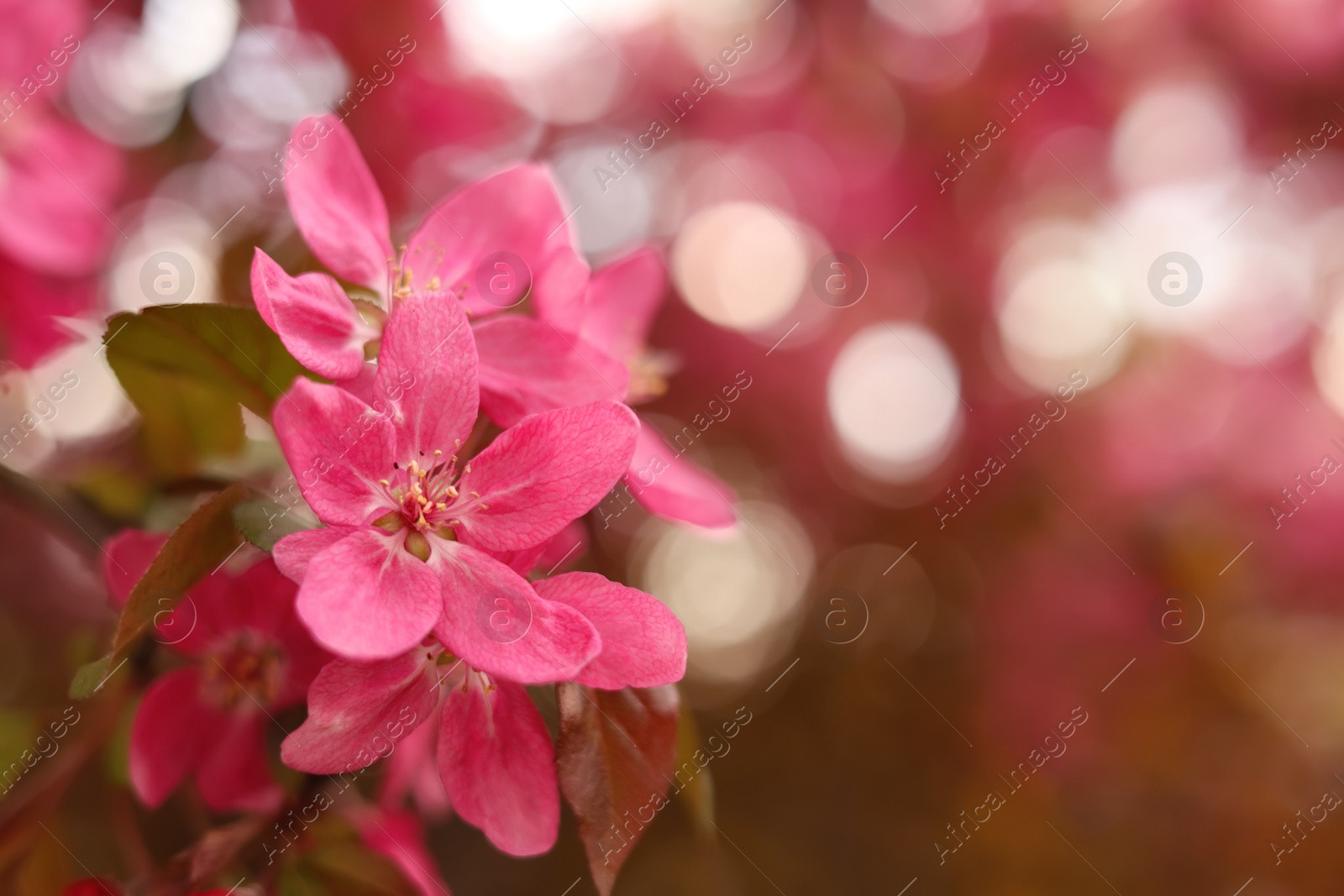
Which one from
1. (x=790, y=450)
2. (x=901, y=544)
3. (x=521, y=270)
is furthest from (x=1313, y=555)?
(x=521, y=270)

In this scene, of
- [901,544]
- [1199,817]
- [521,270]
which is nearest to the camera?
[521,270]

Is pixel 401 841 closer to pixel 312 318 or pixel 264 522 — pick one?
pixel 264 522

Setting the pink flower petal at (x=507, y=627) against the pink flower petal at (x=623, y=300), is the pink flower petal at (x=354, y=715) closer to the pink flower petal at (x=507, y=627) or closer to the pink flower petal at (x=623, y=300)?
the pink flower petal at (x=507, y=627)

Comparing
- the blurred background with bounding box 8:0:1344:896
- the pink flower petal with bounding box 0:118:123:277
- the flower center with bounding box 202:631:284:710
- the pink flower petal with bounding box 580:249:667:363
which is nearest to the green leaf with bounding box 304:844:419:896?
the flower center with bounding box 202:631:284:710

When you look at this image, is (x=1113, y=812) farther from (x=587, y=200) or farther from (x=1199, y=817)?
(x=587, y=200)

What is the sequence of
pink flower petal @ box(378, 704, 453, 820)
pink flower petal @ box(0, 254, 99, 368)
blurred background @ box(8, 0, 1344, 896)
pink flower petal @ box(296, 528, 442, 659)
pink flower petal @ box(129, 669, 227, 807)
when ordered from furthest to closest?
blurred background @ box(8, 0, 1344, 896)
pink flower petal @ box(0, 254, 99, 368)
pink flower petal @ box(378, 704, 453, 820)
pink flower petal @ box(129, 669, 227, 807)
pink flower petal @ box(296, 528, 442, 659)

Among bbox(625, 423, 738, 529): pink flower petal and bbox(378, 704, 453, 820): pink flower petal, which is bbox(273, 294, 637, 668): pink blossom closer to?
bbox(625, 423, 738, 529): pink flower petal
